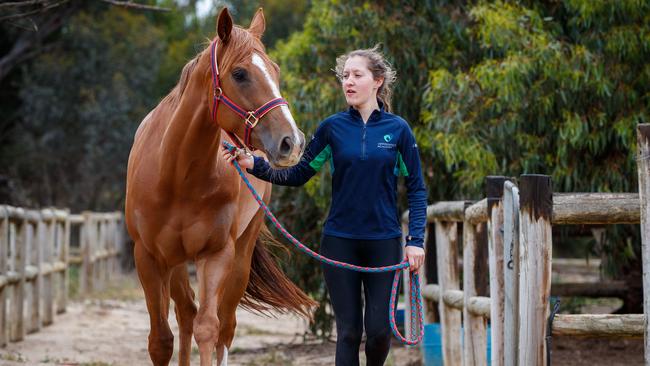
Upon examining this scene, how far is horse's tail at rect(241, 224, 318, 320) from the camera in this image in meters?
6.05

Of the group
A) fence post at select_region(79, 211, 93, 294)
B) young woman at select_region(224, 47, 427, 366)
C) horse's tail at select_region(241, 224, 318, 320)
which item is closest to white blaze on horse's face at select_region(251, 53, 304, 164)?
young woman at select_region(224, 47, 427, 366)

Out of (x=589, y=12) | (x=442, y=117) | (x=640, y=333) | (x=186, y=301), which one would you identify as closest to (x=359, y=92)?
(x=640, y=333)

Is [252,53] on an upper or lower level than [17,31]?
lower

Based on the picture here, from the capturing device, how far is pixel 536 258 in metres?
3.72

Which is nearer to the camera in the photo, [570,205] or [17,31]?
[570,205]

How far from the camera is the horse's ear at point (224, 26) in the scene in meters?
3.81

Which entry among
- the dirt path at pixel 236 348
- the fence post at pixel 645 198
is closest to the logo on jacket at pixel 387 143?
the fence post at pixel 645 198

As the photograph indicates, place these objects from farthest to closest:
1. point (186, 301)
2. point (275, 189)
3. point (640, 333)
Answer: point (275, 189), point (186, 301), point (640, 333)

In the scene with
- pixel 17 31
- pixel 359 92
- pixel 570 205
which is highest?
pixel 17 31

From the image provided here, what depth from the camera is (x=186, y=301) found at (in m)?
5.32

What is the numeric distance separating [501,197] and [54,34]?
17.1m

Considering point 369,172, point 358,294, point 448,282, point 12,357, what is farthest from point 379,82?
point 12,357

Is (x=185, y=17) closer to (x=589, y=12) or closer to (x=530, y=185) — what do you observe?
(x=589, y=12)

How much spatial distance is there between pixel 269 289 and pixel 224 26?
2612 millimetres
